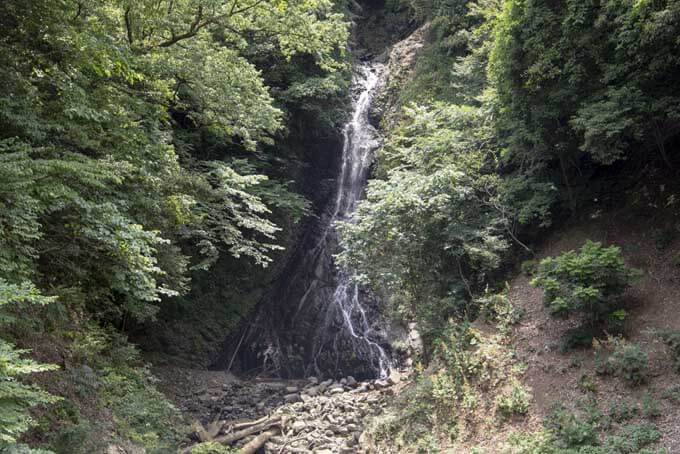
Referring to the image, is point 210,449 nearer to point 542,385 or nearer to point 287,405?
point 287,405

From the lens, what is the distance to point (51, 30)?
627 centimetres

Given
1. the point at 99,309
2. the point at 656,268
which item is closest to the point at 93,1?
the point at 99,309

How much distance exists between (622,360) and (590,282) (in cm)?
137

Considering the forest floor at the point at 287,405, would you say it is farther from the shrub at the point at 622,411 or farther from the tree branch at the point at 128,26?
the tree branch at the point at 128,26

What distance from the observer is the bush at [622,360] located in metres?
7.21

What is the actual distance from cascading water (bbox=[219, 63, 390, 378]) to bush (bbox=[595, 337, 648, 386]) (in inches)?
295

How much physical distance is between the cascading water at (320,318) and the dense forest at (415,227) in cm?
108

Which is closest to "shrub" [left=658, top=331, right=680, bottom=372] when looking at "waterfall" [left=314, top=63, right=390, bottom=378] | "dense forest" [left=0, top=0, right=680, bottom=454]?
"dense forest" [left=0, top=0, right=680, bottom=454]

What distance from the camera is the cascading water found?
15.3m

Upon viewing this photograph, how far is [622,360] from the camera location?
7.40 meters

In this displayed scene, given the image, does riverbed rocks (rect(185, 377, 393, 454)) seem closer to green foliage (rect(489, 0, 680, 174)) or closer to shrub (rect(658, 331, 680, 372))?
shrub (rect(658, 331, 680, 372))

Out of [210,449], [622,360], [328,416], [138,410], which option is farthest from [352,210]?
[138,410]

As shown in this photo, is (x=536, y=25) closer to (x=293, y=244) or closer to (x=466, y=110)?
(x=466, y=110)

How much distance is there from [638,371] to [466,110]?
7.82 metres
